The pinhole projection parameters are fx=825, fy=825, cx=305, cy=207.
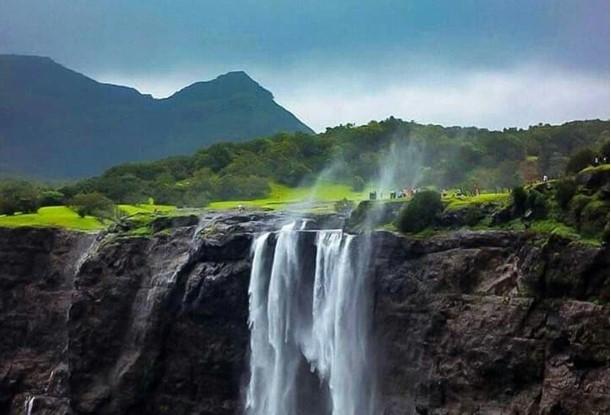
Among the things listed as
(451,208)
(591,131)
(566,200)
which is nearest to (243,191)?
(591,131)

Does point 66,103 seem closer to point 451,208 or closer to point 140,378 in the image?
point 140,378

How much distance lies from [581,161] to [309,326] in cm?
1554

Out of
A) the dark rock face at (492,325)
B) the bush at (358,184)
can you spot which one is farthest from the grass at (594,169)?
the bush at (358,184)

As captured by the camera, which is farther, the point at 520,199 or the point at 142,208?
the point at 142,208

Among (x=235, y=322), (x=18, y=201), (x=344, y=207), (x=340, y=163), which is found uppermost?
(x=340, y=163)

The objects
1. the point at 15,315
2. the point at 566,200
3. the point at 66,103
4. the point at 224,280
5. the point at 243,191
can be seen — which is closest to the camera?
the point at 566,200

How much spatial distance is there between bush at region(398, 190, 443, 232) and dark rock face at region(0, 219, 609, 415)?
3.46 feet

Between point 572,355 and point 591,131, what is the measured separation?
37.4m

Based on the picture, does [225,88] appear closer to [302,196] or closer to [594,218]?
[302,196]

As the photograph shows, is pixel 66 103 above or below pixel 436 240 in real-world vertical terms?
above

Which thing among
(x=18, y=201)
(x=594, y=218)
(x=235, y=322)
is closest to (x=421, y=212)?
(x=594, y=218)

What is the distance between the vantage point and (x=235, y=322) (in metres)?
43.7

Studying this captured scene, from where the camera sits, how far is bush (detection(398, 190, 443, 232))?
38812 millimetres

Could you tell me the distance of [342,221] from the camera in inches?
1784
